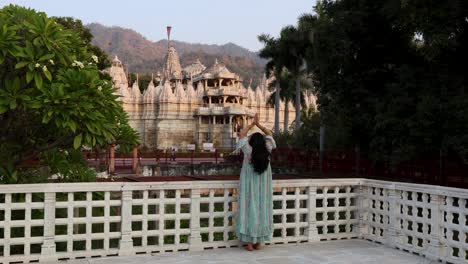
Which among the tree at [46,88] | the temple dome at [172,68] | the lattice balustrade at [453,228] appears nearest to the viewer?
the tree at [46,88]

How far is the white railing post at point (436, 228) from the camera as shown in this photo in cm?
654

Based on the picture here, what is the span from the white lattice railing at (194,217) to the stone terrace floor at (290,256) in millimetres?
186

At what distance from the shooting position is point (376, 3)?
15.8 m

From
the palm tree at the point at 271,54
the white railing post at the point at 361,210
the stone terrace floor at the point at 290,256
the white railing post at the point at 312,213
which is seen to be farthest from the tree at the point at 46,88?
the palm tree at the point at 271,54

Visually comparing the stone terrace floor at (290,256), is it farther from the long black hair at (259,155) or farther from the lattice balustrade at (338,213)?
the long black hair at (259,155)

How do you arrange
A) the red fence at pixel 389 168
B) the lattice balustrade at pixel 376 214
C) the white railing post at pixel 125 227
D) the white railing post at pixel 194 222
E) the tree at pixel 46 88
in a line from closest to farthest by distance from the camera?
the tree at pixel 46 88 < the white railing post at pixel 125 227 < the white railing post at pixel 194 222 < the lattice balustrade at pixel 376 214 < the red fence at pixel 389 168

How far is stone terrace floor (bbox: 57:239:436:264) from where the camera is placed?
6.30 meters

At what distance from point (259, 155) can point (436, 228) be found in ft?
8.59

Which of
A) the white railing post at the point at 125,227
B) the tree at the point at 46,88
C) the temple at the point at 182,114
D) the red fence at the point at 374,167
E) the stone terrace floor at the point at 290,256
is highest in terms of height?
the temple at the point at 182,114

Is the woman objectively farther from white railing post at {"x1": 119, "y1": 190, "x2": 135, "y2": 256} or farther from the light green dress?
white railing post at {"x1": 119, "y1": 190, "x2": 135, "y2": 256}

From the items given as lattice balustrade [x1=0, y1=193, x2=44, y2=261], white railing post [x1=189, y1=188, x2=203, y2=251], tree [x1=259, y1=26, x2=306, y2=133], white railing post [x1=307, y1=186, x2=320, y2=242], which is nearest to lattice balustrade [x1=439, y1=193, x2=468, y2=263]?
white railing post [x1=307, y1=186, x2=320, y2=242]

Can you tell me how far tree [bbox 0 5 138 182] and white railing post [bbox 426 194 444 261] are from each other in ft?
14.6

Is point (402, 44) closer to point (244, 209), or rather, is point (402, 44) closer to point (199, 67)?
point (244, 209)

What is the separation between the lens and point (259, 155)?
678 centimetres
